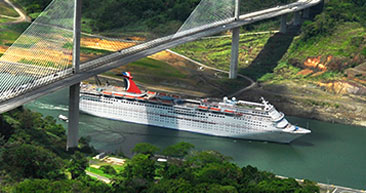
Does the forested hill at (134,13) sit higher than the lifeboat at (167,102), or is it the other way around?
the forested hill at (134,13)

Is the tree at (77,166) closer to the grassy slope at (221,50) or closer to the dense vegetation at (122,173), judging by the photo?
the dense vegetation at (122,173)

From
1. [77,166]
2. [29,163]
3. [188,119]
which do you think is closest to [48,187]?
[29,163]

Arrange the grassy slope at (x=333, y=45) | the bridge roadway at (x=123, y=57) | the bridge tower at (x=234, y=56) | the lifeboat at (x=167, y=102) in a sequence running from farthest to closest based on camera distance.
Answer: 1. the grassy slope at (x=333, y=45)
2. the bridge tower at (x=234, y=56)
3. the lifeboat at (x=167, y=102)
4. the bridge roadway at (x=123, y=57)

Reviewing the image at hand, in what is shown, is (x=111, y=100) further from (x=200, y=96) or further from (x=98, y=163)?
(x=98, y=163)

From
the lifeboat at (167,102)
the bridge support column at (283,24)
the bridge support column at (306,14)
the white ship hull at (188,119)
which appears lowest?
the white ship hull at (188,119)

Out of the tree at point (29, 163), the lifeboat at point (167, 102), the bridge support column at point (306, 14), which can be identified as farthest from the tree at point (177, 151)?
the bridge support column at point (306, 14)

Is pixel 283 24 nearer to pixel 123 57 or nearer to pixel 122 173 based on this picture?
pixel 123 57
